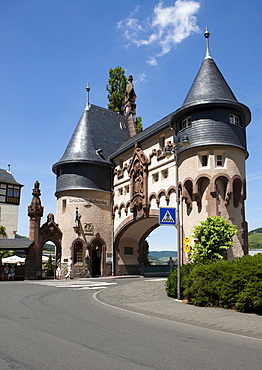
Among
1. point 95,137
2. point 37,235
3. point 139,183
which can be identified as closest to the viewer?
point 139,183

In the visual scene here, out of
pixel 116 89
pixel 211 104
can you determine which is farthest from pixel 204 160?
pixel 116 89

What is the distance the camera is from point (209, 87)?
2752cm

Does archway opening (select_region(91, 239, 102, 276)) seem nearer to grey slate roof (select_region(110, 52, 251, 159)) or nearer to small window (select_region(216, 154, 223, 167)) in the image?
grey slate roof (select_region(110, 52, 251, 159))

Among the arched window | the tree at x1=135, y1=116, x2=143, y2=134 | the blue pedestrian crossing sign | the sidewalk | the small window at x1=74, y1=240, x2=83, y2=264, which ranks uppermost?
the tree at x1=135, y1=116, x2=143, y2=134

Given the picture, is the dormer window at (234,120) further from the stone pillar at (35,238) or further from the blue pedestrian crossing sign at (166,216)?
the stone pillar at (35,238)

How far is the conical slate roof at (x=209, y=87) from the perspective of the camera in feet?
88.1

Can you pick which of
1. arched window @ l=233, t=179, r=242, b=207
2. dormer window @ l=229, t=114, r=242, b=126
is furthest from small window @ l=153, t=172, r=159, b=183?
dormer window @ l=229, t=114, r=242, b=126

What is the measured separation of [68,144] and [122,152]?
6.49 meters

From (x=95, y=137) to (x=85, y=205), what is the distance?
26.7 ft

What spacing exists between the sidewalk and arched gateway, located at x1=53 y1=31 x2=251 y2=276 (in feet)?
18.8

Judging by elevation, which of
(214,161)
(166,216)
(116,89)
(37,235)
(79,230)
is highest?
(116,89)

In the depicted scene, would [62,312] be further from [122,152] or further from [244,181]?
[122,152]

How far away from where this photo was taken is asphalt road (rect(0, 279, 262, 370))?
21.8ft

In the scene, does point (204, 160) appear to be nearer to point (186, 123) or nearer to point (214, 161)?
point (214, 161)
